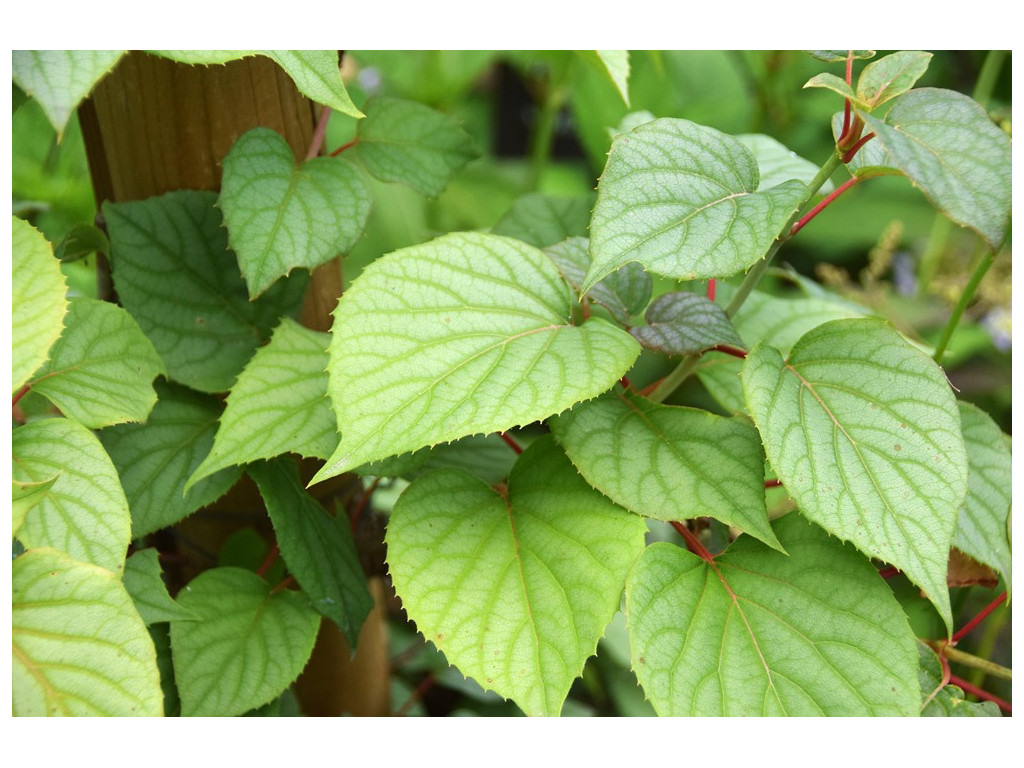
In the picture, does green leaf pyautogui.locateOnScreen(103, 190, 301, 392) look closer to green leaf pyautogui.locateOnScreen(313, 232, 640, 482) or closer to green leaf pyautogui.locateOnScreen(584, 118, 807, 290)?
green leaf pyautogui.locateOnScreen(313, 232, 640, 482)

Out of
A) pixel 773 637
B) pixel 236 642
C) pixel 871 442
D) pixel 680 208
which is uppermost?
pixel 680 208

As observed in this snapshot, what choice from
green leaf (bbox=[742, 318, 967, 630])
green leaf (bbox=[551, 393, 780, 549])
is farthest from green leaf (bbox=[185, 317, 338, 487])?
green leaf (bbox=[742, 318, 967, 630])

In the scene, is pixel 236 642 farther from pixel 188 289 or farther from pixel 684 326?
pixel 684 326

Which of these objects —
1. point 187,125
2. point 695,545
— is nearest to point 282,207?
point 187,125

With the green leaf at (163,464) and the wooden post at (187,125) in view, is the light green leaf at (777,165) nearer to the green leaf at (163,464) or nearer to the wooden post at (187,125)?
the wooden post at (187,125)

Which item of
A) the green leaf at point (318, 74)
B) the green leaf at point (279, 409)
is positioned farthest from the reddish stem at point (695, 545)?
the green leaf at point (318, 74)

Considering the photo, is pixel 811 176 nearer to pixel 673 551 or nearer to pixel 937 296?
pixel 673 551
